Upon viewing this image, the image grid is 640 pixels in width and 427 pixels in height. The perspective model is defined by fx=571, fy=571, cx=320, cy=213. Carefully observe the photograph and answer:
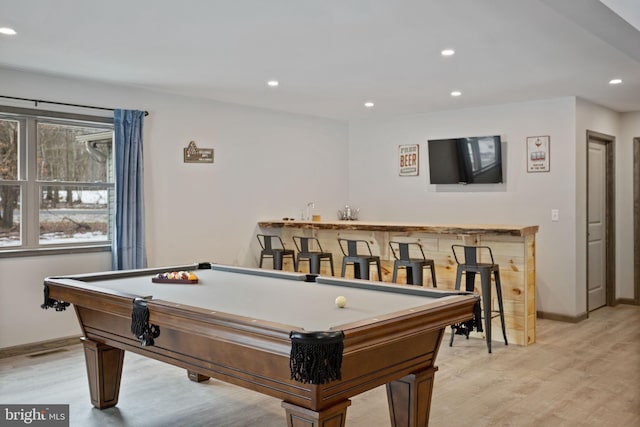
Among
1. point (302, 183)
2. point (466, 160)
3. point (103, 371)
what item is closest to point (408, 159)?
point (466, 160)

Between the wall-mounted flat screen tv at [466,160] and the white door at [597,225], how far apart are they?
107 centimetres

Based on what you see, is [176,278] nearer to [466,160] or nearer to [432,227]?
[432,227]

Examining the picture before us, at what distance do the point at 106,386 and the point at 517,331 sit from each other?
3.54m

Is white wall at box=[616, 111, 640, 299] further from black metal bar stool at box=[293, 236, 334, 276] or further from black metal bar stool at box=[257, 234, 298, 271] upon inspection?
black metal bar stool at box=[257, 234, 298, 271]

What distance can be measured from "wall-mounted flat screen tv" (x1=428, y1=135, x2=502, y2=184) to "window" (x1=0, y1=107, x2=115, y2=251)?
387 centimetres

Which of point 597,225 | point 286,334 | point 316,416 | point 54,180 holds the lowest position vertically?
point 316,416

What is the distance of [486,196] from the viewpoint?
22.6 ft

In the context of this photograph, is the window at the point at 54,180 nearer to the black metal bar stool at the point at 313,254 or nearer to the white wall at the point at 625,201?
the black metal bar stool at the point at 313,254

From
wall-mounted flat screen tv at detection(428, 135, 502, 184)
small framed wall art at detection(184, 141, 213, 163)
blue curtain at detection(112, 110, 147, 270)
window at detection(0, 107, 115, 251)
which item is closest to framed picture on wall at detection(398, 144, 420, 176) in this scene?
wall-mounted flat screen tv at detection(428, 135, 502, 184)

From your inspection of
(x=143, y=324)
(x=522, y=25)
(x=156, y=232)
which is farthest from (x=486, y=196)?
(x=143, y=324)

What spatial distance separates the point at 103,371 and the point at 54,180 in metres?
2.42

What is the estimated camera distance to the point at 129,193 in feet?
18.4

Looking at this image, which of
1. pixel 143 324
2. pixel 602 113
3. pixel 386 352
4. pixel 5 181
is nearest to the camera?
pixel 386 352

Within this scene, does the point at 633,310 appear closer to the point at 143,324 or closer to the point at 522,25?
the point at 522,25
